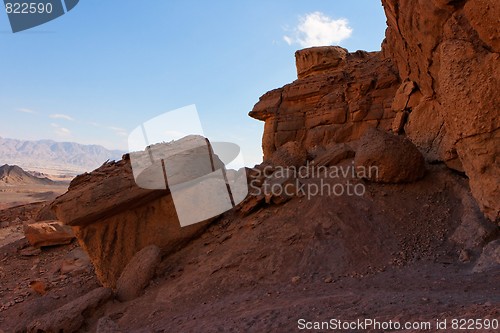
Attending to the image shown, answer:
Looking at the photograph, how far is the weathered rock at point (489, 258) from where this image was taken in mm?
3717

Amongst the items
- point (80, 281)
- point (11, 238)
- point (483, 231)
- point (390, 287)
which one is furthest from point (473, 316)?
point (11, 238)

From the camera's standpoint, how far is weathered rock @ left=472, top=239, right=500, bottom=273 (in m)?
3.72

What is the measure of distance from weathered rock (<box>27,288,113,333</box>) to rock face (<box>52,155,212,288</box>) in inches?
43.1

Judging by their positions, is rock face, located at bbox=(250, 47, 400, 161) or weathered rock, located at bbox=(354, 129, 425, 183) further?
rock face, located at bbox=(250, 47, 400, 161)

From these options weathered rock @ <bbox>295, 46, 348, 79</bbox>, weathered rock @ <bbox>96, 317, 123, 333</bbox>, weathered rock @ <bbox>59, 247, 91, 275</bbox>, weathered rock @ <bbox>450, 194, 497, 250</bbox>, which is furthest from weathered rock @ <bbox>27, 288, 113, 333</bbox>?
weathered rock @ <bbox>295, 46, 348, 79</bbox>

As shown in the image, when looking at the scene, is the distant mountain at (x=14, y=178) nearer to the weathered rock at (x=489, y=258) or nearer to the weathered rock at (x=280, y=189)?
the weathered rock at (x=280, y=189)

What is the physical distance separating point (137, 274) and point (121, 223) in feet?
3.99

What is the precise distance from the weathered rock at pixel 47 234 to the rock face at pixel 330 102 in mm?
8464

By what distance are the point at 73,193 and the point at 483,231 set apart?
654cm

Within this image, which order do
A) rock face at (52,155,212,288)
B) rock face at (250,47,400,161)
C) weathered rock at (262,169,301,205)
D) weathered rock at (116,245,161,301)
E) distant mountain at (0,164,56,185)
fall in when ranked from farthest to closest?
distant mountain at (0,164,56,185) < rock face at (250,47,400,161) < weathered rock at (262,169,301,205) < rock face at (52,155,212,288) < weathered rock at (116,245,161,301)

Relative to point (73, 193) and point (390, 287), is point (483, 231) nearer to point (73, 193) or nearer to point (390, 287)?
point (390, 287)

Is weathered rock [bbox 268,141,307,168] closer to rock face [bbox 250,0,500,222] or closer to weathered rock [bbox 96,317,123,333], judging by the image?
rock face [bbox 250,0,500,222]

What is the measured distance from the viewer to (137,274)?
5.61 m

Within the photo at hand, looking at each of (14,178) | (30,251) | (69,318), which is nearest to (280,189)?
(69,318)
